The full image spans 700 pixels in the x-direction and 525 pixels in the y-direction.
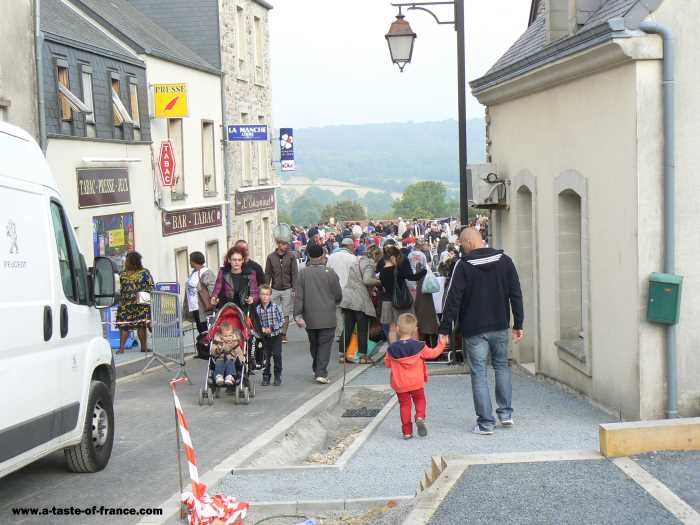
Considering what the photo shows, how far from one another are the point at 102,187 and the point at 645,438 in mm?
18993

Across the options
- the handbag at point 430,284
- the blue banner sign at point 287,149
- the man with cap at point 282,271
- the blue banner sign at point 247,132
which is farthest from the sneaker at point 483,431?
the blue banner sign at point 287,149

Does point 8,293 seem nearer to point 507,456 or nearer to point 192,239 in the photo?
point 507,456

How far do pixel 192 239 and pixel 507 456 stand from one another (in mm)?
24950

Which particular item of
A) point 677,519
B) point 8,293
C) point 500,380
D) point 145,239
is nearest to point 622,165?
point 500,380

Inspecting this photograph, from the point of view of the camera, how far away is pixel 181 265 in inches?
1227

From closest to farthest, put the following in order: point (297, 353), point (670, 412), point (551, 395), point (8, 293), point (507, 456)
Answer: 1. point (8, 293)
2. point (507, 456)
3. point (670, 412)
4. point (551, 395)
5. point (297, 353)

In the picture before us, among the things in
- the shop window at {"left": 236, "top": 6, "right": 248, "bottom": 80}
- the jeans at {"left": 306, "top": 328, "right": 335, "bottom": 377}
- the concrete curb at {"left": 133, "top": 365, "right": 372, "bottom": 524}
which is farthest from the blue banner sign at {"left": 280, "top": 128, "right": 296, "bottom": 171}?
the concrete curb at {"left": 133, "top": 365, "right": 372, "bottom": 524}

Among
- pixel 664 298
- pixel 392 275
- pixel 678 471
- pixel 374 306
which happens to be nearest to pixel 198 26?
pixel 374 306

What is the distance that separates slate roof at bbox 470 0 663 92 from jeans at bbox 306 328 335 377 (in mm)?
3969

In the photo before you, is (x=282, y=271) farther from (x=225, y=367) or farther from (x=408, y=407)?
(x=408, y=407)

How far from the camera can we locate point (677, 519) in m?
6.03

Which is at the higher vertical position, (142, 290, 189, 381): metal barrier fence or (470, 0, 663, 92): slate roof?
(470, 0, 663, 92): slate roof

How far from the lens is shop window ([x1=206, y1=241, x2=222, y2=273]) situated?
3446 cm

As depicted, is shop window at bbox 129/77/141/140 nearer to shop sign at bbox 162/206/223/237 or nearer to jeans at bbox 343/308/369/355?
shop sign at bbox 162/206/223/237
